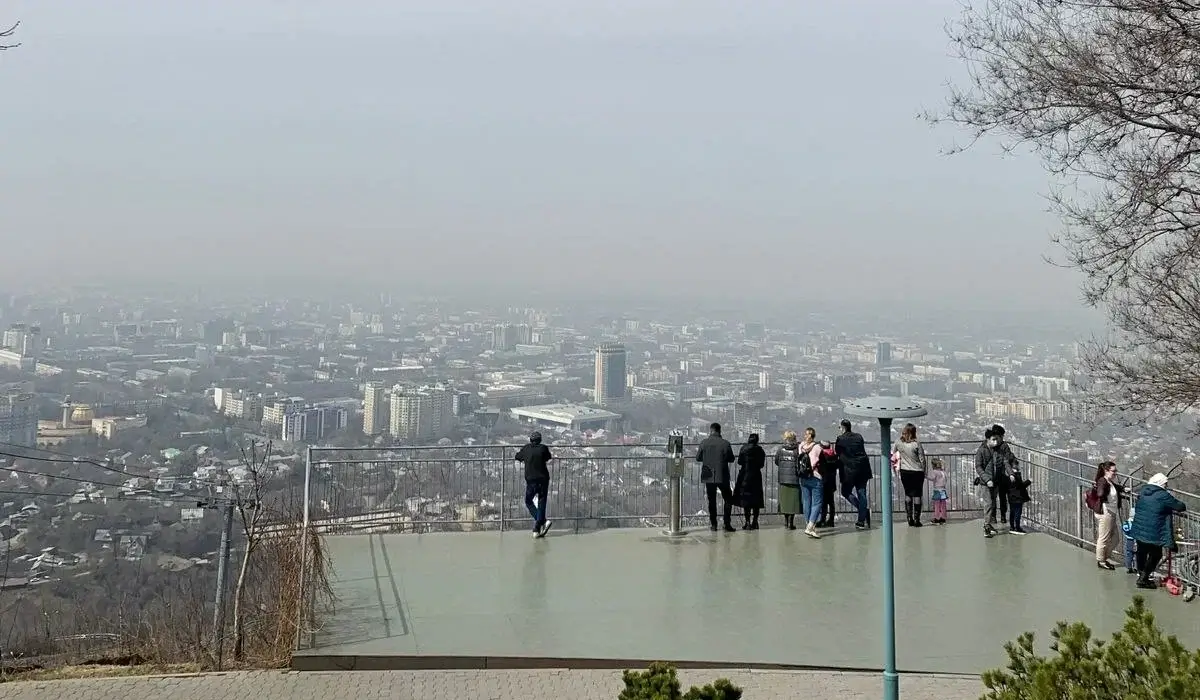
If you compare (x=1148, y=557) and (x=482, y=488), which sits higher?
(x=482, y=488)

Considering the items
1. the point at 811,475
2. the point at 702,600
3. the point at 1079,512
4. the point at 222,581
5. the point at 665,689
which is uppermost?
the point at 811,475

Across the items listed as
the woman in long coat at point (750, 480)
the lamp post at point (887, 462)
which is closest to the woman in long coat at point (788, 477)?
the woman in long coat at point (750, 480)

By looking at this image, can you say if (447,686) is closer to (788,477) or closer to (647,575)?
(647,575)

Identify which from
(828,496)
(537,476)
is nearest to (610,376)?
(828,496)

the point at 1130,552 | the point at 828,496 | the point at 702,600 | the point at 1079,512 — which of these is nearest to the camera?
the point at 702,600

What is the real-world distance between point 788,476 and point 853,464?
3.40 ft

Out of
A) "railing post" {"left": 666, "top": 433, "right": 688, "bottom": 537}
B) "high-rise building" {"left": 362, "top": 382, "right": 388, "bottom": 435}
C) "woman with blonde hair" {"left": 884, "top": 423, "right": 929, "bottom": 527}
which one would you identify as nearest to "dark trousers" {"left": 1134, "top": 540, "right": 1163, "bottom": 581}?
"woman with blonde hair" {"left": 884, "top": 423, "right": 929, "bottom": 527}

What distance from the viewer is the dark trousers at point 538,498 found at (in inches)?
542

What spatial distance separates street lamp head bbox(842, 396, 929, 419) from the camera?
696 centimetres

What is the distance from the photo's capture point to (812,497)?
14477 mm

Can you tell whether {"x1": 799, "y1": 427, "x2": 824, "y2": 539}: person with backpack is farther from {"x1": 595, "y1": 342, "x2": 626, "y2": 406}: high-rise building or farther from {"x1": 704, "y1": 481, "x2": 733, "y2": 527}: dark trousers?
{"x1": 595, "y1": 342, "x2": 626, "y2": 406}: high-rise building

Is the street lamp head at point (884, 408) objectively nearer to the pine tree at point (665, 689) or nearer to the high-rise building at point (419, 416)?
the pine tree at point (665, 689)

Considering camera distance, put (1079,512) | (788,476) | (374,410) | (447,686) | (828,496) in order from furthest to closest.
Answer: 1. (374,410)
2. (828,496)
3. (788,476)
4. (1079,512)
5. (447,686)

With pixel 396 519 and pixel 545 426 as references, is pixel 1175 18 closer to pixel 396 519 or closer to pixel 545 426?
pixel 396 519
